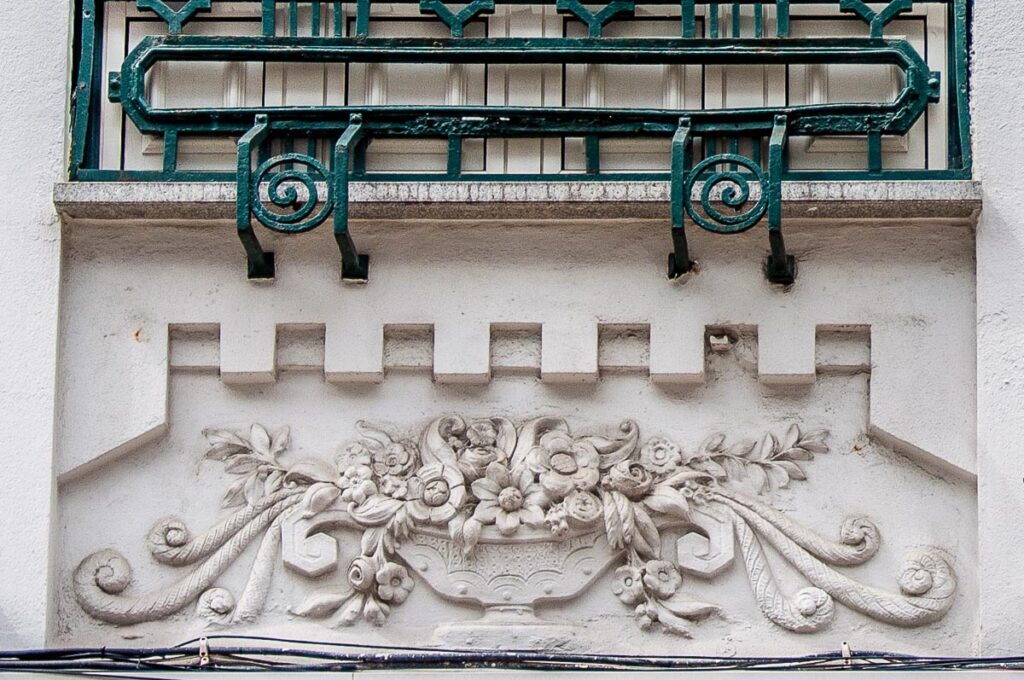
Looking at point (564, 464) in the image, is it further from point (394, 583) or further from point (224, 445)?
point (224, 445)

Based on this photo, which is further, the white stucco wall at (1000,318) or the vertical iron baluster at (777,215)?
the vertical iron baluster at (777,215)

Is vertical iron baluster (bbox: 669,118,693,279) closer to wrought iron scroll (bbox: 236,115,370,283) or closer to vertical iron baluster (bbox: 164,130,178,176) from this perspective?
wrought iron scroll (bbox: 236,115,370,283)

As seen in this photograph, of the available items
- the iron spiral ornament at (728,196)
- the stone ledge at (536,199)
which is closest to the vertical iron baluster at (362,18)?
the stone ledge at (536,199)

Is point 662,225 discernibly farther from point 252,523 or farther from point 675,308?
point 252,523

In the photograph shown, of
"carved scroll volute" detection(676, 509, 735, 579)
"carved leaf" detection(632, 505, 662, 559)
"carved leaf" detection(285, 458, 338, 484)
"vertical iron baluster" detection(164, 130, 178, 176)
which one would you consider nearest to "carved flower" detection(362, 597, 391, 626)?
"carved leaf" detection(285, 458, 338, 484)

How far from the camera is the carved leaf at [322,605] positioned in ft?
28.1

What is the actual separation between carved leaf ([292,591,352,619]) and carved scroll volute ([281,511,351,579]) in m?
0.10

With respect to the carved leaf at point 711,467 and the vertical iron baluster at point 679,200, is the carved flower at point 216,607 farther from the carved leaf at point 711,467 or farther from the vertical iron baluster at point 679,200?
the vertical iron baluster at point 679,200

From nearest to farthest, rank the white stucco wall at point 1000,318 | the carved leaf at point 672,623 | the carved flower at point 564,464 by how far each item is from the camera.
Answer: the white stucco wall at point 1000,318, the carved leaf at point 672,623, the carved flower at point 564,464

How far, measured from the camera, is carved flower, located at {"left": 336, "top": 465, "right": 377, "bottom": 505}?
340 inches

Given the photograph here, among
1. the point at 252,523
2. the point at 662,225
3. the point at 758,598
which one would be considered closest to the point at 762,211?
the point at 662,225

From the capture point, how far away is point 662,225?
349 inches

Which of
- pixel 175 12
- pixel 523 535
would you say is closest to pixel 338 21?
pixel 175 12

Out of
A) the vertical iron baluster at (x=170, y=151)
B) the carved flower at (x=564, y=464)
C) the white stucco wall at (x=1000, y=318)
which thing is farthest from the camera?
the vertical iron baluster at (x=170, y=151)
